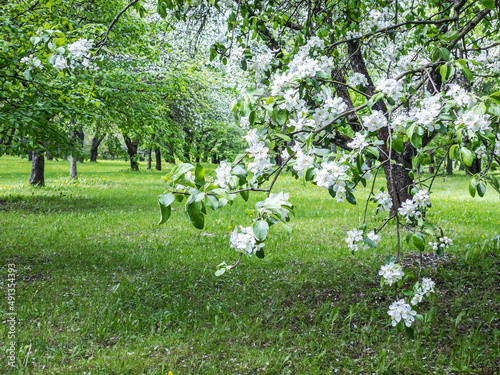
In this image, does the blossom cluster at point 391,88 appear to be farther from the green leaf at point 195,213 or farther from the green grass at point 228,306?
the green grass at point 228,306

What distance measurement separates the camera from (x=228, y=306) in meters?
3.86

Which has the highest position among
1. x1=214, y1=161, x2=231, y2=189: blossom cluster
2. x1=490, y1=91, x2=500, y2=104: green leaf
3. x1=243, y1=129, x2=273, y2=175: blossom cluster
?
x1=490, y1=91, x2=500, y2=104: green leaf

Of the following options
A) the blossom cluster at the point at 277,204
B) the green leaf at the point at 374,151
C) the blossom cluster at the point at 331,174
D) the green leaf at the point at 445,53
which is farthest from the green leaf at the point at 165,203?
the green leaf at the point at 445,53

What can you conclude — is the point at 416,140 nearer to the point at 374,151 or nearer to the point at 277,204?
the point at 374,151

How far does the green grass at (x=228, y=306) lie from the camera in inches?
116

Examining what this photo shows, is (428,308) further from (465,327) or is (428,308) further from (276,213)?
(276,213)

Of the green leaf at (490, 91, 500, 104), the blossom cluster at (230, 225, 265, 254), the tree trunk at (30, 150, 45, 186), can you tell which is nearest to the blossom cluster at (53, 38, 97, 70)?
the blossom cluster at (230, 225, 265, 254)

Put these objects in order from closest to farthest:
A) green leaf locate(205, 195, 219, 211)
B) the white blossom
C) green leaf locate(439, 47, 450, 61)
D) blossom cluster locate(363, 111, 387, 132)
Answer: green leaf locate(205, 195, 219, 211)
blossom cluster locate(363, 111, 387, 132)
green leaf locate(439, 47, 450, 61)
the white blossom

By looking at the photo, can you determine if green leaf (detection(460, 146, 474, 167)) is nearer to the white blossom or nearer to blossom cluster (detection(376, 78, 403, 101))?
blossom cluster (detection(376, 78, 403, 101))

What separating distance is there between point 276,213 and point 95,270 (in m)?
3.97

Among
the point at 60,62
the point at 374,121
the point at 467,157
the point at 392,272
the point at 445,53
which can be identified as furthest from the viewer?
the point at 60,62

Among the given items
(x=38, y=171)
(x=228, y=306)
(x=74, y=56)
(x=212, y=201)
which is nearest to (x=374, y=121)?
(x=212, y=201)

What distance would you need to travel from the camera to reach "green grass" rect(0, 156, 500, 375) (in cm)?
296

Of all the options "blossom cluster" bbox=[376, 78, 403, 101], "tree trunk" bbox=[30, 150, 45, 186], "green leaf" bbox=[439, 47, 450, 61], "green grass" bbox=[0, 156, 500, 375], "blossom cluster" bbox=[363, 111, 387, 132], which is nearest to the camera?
"blossom cluster" bbox=[363, 111, 387, 132]
